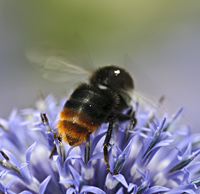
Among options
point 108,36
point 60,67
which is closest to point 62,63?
point 60,67

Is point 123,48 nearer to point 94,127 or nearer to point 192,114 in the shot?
point 192,114

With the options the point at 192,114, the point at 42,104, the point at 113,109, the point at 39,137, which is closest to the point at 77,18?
the point at 192,114

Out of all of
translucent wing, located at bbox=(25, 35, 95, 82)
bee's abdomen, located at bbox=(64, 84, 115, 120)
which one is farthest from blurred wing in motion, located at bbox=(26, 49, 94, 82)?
bee's abdomen, located at bbox=(64, 84, 115, 120)

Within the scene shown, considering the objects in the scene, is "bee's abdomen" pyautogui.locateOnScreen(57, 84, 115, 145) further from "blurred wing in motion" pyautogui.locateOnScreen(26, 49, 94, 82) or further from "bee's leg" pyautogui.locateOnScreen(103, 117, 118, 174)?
"blurred wing in motion" pyautogui.locateOnScreen(26, 49, 94, 82)

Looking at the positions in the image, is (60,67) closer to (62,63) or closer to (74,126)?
(62,63)

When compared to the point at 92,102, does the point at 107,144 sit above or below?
below

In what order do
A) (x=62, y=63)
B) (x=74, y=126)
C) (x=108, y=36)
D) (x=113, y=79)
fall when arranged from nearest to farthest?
(x=74, y=126), (x=113, y=79), (x=62, y=63), (x=108, y=36)

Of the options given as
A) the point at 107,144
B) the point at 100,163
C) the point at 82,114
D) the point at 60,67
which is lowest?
the point at 100,163
